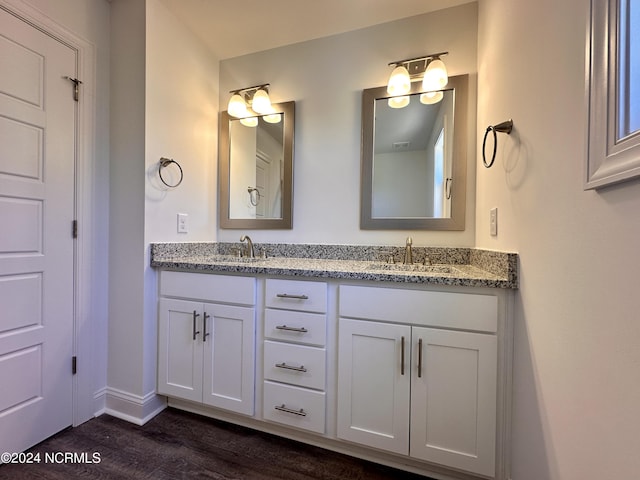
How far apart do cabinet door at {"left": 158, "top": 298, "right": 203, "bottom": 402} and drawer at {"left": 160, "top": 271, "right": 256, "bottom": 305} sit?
6 cm

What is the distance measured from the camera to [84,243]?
158 centimetres

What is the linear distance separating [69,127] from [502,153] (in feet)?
7.26

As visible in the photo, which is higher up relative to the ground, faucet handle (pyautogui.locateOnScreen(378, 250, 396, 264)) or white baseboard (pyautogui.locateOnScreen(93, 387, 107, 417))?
faucet handle (pyautogui.locateOnScreen(378, 250, 396, 264))

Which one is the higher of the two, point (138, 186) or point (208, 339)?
point (138, 186)

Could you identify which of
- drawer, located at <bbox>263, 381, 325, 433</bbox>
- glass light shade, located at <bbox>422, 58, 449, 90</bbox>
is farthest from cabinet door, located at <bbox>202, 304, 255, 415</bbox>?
glass light shade, located at <bbox>422, 58, 449, 90</bbox>

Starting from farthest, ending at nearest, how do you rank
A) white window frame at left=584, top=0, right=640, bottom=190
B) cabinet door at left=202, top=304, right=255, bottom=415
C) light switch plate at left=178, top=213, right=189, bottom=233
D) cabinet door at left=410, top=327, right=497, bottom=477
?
light switch plate at left=178, top=213, right=189, bottom=233, cabinet door at left=202, top=304, right=255, bottom=415, cabinet door at left=410, top=327, right=497, bottom=477, white window frame at left=584, top=0, right=640, bottom=190

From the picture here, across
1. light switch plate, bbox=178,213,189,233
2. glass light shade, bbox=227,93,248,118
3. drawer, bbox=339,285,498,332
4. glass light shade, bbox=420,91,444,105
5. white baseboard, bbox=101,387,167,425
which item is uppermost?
glass light shade, bbox=227,93,248,118

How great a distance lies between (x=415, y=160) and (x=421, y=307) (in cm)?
100

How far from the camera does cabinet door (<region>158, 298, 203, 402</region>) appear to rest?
5.15ft

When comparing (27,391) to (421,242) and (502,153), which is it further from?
(502,153)

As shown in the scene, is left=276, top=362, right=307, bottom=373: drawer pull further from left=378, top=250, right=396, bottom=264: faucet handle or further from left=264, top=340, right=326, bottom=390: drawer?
left=378, top=250, right=396, bottom=264: faucet handle

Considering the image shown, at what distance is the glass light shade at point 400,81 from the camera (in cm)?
172

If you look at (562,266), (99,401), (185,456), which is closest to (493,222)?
(562,266)

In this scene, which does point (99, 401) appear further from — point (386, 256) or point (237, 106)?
point (237, 106)
